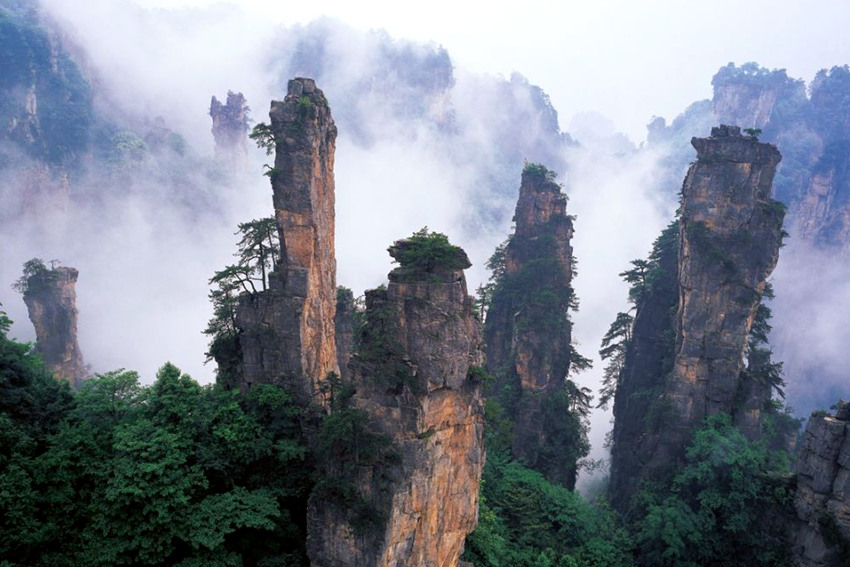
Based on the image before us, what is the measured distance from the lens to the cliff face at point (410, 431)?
16.3 metres

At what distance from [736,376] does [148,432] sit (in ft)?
87.2

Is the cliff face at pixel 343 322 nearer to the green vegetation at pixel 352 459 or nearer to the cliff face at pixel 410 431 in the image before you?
the cliff face at pixel 410 431

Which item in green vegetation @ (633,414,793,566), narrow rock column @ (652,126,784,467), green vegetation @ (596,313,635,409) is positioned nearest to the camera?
green vegetation @ (633,414,793,566)

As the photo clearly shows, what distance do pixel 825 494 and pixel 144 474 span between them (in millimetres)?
24872

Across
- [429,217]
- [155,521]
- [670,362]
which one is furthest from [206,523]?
[429,217]

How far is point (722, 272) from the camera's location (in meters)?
27.2

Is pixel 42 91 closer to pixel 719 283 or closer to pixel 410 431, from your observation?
pixel 410 431

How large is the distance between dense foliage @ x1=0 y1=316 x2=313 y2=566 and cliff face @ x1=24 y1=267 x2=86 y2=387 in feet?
71.2

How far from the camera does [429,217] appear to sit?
3671 inches

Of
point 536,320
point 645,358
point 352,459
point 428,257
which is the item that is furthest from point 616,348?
point 352,459

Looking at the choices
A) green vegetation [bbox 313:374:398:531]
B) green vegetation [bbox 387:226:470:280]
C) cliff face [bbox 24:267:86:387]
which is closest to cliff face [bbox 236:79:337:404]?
green vegetation [bbox 313:374:398:531]

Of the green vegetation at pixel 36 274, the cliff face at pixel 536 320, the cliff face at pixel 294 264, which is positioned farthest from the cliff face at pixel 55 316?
the cliff face at pixel 536 320

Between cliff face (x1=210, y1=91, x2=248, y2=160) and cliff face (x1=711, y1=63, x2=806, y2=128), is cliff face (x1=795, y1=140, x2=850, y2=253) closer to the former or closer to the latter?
cliff face (x1=711, y1=63, x2=806, y2=128)

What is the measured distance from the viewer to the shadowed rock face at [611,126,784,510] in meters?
26.9
